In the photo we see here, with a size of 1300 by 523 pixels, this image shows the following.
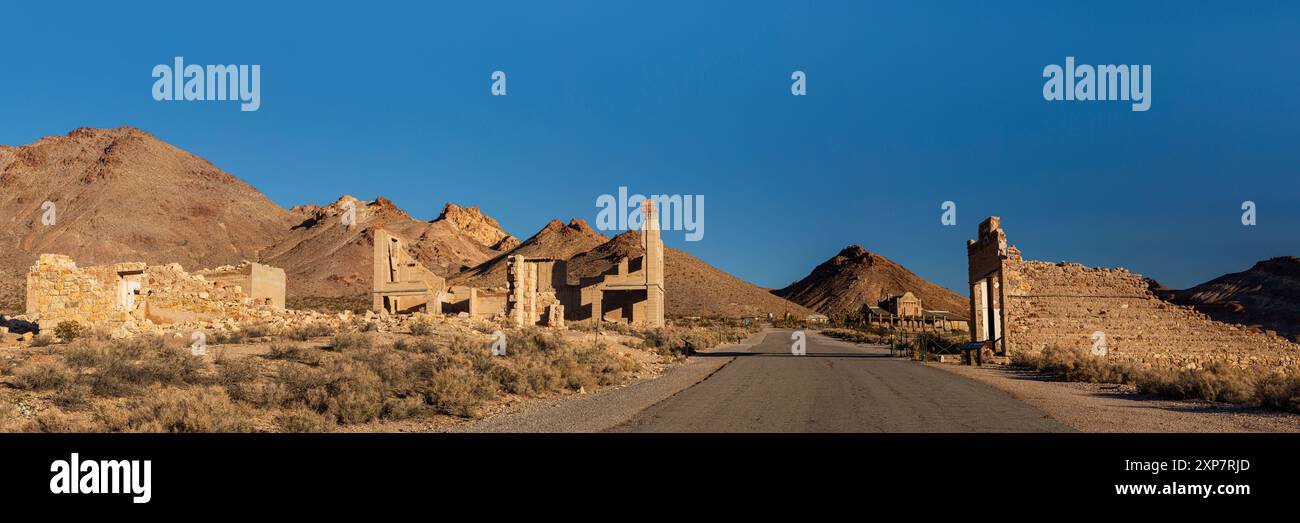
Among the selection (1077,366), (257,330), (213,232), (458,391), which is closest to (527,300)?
(257,330)

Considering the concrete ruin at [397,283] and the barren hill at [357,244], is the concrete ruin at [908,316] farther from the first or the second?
the barren hill at [357,244]

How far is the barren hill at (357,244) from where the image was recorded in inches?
4284

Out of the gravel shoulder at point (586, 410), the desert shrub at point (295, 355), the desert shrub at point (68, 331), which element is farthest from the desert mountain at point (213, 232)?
the gravel shoulder at point (586, 410)

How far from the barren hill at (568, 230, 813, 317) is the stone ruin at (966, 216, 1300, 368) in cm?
7005

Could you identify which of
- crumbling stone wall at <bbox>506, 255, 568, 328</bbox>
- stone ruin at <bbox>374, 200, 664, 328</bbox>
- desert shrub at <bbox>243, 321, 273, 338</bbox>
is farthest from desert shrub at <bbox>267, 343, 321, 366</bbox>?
stone ruin at <bbox>374, 200, 664, 328</bbox>

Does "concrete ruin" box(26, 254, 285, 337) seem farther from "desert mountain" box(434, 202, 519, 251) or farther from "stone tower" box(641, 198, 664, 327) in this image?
"desert mountain" box(434, 202, 519, 251)

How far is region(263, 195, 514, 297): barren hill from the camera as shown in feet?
357

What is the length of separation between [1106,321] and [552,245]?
11129cm

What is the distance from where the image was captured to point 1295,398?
12375 mm

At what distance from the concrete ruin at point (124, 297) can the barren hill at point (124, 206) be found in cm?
6488

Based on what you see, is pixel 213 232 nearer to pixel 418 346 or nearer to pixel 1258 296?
pixel 418 346
